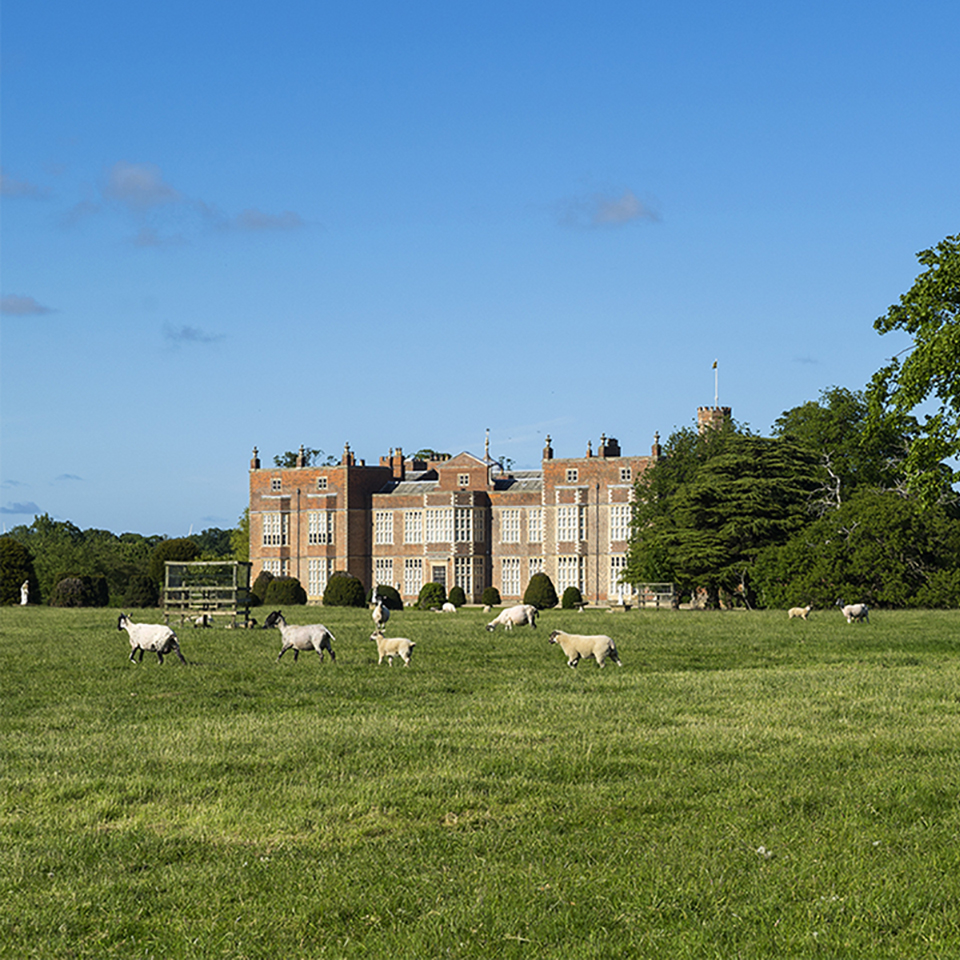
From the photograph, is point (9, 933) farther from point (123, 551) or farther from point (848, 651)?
point (123, 551)

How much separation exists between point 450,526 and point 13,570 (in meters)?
42.2

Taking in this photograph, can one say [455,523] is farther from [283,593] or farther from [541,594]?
[283,593]

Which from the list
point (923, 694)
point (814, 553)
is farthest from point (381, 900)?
point (814, 553)

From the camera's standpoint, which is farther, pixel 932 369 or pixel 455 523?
pixel 455 523

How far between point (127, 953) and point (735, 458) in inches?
2384

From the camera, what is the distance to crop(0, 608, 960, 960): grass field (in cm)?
711

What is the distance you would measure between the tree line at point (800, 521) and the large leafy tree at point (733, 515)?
0.25ft

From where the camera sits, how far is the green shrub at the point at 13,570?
62312mm

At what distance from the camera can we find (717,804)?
1015cm

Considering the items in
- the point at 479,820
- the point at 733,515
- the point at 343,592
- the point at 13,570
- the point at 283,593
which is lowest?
the point at 479,820

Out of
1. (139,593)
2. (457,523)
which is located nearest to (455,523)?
(457,523)

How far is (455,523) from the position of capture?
99.2m

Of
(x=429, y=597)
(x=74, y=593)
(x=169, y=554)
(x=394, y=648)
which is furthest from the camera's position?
(x=169, y=554)

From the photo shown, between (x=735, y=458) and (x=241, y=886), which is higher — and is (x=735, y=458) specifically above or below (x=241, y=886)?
above
